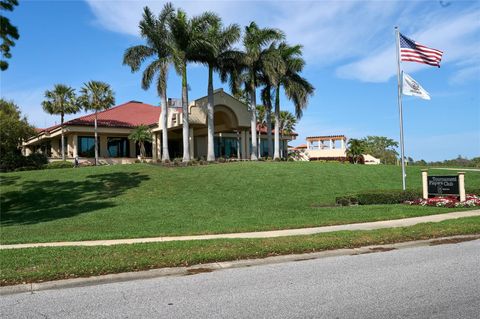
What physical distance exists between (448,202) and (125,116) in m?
36.5

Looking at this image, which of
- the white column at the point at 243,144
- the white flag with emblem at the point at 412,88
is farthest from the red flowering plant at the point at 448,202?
the white column at the point at 243,144

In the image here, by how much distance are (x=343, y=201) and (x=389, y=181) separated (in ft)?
33.7

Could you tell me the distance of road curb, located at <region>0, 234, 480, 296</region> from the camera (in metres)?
6.72

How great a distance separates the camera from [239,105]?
1635 inches

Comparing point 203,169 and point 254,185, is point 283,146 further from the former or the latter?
point 254,185

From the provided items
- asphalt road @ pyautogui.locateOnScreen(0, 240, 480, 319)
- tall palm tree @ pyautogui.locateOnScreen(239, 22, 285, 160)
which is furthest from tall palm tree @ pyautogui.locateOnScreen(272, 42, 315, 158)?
asphalt road @ pyautogui.locateOnScreen(0, 240, 480, 319)

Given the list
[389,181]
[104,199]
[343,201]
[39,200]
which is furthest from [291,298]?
[389,181]

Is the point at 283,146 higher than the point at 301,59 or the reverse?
the reverse

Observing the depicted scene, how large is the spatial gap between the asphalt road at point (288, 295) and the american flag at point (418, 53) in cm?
1391

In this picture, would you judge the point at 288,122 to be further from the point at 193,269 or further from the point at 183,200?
the point at 193,269

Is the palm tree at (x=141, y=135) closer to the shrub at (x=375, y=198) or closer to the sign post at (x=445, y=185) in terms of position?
the shrub at (x=375, y=198)

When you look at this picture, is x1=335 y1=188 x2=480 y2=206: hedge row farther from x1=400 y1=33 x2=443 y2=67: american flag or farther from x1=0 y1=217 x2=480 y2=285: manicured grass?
x1=0 y1=217 x2=480 y2=285: manicured grass

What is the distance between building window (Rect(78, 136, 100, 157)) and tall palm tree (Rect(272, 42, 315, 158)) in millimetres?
18224

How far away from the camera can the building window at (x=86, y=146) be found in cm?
4250
